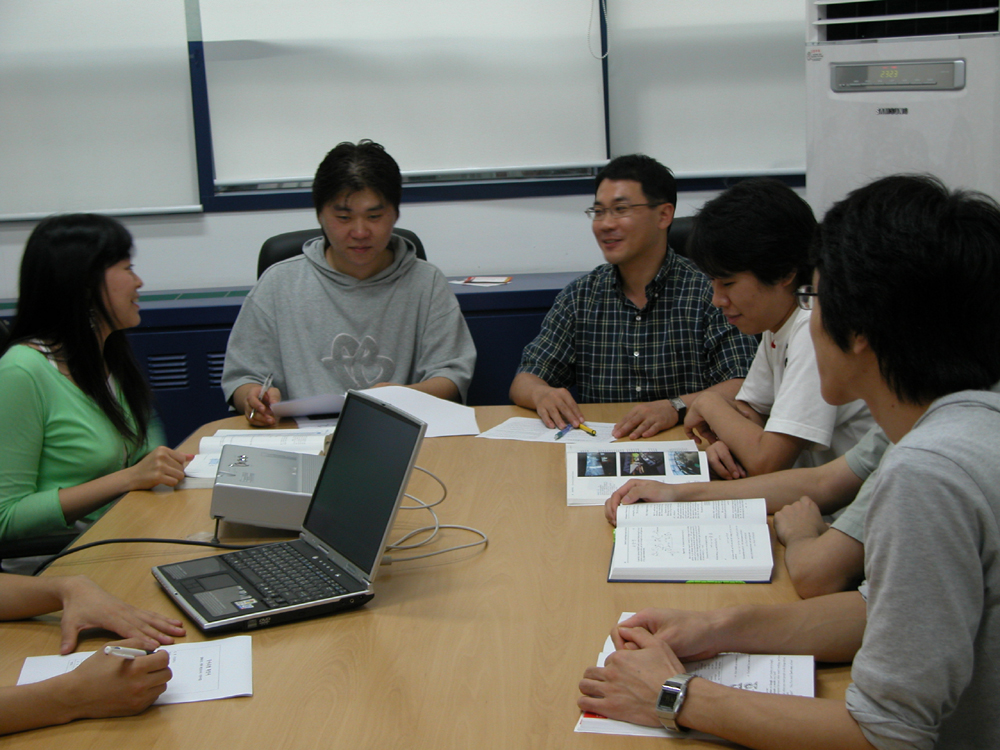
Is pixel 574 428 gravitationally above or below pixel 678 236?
below

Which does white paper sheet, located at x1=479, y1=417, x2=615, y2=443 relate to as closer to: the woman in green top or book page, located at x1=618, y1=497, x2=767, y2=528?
book page, located at x1=618, y1=497, x2=767, y2=528

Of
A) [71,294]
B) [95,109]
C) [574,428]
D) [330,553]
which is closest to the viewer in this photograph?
[330,553]

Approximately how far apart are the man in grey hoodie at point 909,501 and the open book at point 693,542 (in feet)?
0.85

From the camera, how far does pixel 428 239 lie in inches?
145

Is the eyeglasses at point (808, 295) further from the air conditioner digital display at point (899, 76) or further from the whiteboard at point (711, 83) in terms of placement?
the whiteboard at point (711, 83)

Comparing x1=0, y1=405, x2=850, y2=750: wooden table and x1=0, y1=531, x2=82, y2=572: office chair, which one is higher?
x1=0, y1=531, x2=82, y2=572: office chair

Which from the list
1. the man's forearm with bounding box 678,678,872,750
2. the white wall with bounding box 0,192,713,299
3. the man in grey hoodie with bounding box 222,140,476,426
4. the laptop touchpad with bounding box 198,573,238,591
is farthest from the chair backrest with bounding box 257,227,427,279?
the man's forearm with bounding box 678,678,872,750

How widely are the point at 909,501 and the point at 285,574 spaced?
0.91 m

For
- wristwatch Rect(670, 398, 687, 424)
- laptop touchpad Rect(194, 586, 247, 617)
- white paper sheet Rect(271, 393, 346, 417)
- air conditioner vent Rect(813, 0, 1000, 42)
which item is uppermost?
air conditioner vent Rect(813, 0, 1000, 42)

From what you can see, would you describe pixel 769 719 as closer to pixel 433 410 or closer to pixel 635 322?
pixel 433 410

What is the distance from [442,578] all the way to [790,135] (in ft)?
9.16

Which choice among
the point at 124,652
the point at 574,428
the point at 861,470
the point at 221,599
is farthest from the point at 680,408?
the point at 124,652

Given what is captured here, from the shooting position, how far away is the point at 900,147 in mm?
2574

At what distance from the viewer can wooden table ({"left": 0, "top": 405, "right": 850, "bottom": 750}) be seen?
107cm
